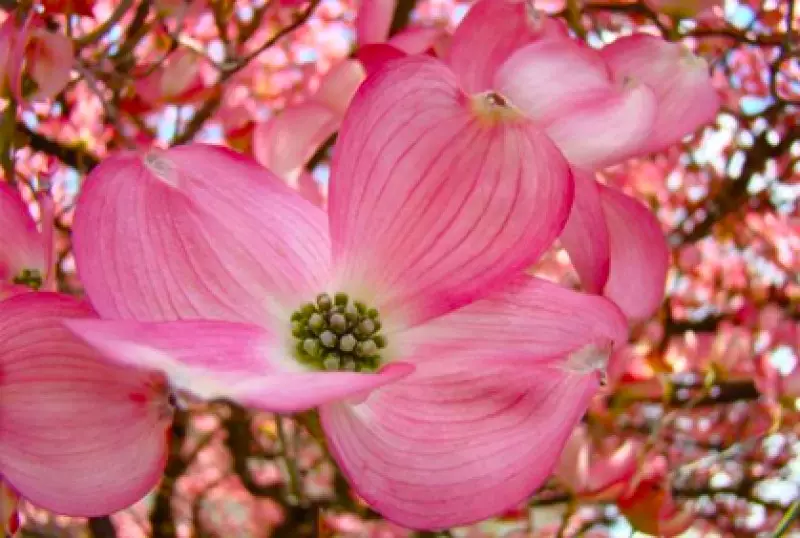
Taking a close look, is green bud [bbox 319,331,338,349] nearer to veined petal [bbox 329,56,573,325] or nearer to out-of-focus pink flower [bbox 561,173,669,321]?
veined petal [bbox 329,56,573,325]

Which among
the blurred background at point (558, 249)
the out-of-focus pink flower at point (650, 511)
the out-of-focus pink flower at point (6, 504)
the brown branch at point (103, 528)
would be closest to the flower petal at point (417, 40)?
the blurred background at point (558, 249)

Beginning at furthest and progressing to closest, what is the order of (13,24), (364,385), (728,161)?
(728,161) → (13,24) → (364,385)

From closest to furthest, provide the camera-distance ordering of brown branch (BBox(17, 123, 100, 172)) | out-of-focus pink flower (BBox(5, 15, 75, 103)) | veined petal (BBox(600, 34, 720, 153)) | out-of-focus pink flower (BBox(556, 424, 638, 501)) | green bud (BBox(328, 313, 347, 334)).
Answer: green bud (BBox(328, 313, 347, 334)), veined petal (BBox(600, 34, 720, 153)), out-of-focus pink flower (BBox(5, 15, 75, 103)), out-of-focus pink flower (BBox(556, 424, 638, 501)), brown branch (BBox(17, 123, 100, 172))

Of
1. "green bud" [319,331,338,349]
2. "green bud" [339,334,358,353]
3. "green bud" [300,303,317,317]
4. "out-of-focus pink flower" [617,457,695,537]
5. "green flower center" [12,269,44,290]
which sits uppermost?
"green bud" [300,303,317,317]

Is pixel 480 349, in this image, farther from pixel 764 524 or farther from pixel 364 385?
pixel 764 524

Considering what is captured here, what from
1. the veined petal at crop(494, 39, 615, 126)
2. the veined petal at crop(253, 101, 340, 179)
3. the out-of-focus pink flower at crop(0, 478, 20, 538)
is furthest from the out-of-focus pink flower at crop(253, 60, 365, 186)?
the out-of-focus pink flower at crop(0, 478, 20, 538)

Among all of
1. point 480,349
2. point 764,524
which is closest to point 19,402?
point 480,349
